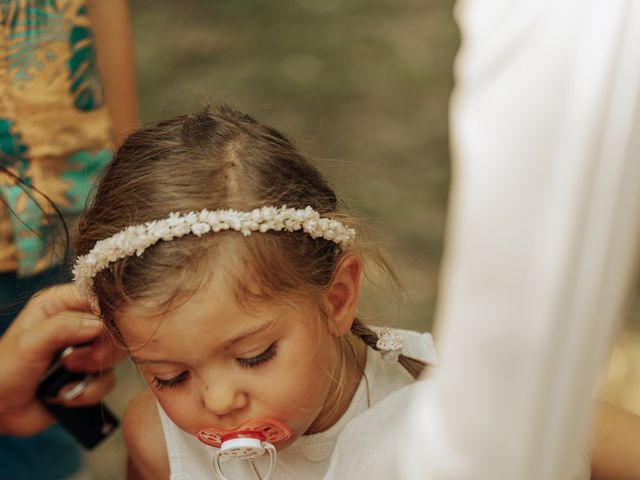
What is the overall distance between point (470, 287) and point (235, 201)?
686 millimetres

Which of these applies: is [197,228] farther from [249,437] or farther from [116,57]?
[116,57]

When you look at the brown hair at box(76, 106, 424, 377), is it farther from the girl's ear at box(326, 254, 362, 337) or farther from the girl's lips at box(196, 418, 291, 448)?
the girl's lips at box(196, 418, 291, 448)

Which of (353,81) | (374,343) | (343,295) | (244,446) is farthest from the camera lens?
(353,81)

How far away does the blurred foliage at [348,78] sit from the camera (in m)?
2.88

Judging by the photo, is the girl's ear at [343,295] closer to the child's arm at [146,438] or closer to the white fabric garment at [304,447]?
the white fabric garment at [304,447]

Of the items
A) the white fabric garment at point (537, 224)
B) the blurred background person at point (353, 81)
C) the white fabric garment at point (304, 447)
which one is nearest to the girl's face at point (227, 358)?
the white fabric garment at point (304, 447)

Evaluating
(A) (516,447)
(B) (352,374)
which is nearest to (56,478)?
(B) (352,374)

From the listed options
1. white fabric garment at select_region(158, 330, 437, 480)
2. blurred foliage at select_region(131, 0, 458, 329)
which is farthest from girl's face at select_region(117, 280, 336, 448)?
blurred foliage at select_region(131, 0, 458, 329)

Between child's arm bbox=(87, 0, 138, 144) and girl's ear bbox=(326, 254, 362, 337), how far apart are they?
573mm

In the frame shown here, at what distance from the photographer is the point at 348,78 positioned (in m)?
3.44

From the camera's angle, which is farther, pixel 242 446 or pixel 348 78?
pixel 348 78

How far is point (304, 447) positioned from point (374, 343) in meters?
0.18

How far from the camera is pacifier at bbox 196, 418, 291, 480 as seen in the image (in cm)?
115

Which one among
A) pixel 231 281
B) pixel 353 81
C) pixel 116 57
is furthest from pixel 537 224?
pixel 353 81
